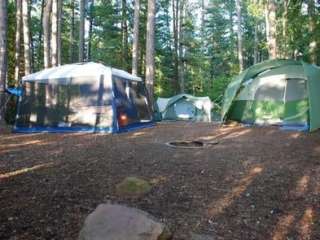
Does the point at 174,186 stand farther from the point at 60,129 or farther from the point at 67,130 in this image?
the point at 60,129

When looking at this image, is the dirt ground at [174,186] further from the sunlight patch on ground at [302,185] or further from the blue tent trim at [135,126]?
the blue tent trim at [135,126]

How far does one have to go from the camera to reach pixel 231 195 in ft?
15.0

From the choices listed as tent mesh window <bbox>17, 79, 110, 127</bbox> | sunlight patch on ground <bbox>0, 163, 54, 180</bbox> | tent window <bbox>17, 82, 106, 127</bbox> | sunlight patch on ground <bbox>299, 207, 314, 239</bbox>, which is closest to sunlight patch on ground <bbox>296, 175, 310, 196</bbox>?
sunlight patch on ground <bbox>299, 207, 314, 239</bbox>

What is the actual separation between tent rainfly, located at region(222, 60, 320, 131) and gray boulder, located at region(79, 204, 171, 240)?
860 centimetres

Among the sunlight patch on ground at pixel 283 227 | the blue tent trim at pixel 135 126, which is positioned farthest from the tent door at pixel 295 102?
the sunlight patch on ground at pixel 283 227

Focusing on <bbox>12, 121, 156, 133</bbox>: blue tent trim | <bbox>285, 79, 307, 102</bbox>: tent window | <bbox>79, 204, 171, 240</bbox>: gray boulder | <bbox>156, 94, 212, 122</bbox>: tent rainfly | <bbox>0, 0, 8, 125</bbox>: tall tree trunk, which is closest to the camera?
<bbox>79, 204, 171, 240</bbox>: gray boulder

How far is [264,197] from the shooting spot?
449cm

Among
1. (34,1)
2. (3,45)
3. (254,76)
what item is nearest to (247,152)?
(254,76)

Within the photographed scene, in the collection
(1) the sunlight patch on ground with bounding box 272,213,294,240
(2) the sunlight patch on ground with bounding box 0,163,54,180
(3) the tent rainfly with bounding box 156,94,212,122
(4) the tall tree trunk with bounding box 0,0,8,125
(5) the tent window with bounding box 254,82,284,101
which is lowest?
(1) the sunlight patch on ground with bounding box 272,213,294,240

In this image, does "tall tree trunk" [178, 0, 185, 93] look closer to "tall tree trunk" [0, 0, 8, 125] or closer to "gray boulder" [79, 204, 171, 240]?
"tall tree trunk" [0, 0, 8, 125]

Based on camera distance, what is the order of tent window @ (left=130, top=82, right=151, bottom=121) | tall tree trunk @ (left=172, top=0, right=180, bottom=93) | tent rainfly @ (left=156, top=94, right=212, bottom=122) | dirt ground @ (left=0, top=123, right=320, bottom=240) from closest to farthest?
dirt ground @ (left=0, top=123, right=320, bottom=240) < tent window @ (left=130, top=82, right=151, bottom=121) < tent rainfly @ (left=156, top=94, right=212, bottom=122) < tall tree trunk @ (left=172, top=0, right=180, bottom=93)

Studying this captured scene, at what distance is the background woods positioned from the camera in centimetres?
1388

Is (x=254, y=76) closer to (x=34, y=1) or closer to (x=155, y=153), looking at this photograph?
(x=155, y=153)

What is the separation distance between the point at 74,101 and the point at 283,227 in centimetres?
777
